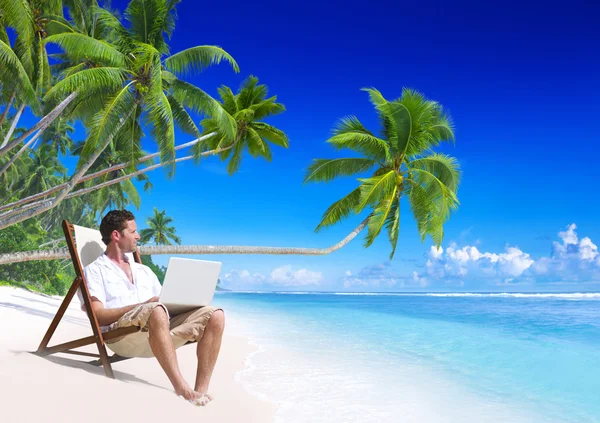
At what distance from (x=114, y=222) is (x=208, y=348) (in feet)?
3.53

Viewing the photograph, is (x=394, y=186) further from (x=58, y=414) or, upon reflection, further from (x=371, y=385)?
(x=58, y=414)

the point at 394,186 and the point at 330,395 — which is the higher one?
the point at 394,186

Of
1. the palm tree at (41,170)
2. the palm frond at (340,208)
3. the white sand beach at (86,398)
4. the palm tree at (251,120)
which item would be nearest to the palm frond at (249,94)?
the palm tree at (251,120)

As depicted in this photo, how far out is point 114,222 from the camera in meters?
3.49

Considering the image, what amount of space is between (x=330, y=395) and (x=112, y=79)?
741cm

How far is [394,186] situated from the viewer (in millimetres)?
11414

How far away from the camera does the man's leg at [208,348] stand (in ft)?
10.8

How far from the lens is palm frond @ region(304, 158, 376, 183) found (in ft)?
40.9

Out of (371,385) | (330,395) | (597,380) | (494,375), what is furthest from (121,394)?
(597,380)

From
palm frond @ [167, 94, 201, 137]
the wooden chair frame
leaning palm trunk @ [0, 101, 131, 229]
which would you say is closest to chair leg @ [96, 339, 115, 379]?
the wooden chair frame

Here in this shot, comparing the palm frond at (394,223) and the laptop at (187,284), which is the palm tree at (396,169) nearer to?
the palm frond at (394,223)

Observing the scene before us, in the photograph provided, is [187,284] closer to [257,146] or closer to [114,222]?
[114,222]

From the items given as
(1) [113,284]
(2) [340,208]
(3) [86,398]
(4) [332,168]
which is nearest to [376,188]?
(2) [340,208]

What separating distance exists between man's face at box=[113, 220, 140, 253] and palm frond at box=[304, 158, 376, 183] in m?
9.07
